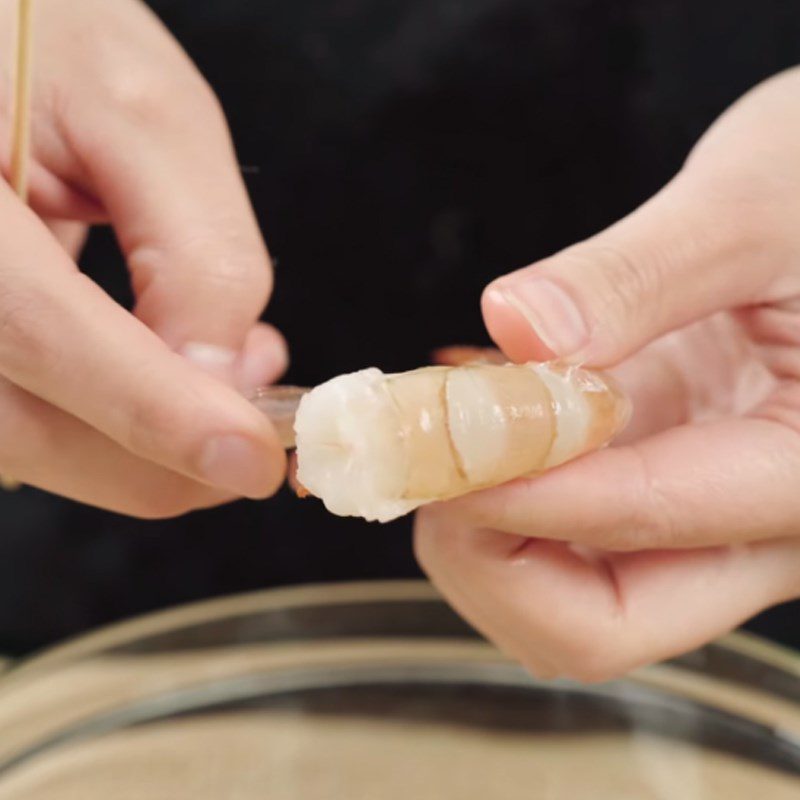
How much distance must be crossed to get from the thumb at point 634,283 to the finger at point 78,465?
20 cm

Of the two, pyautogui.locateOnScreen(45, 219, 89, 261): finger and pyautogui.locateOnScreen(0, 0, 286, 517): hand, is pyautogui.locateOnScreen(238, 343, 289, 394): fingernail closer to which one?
pyautogui.locateOnScreen(0, 0, 286, 517): hand

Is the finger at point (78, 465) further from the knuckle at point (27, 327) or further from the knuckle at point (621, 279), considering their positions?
the knuckle at point (621, 279)

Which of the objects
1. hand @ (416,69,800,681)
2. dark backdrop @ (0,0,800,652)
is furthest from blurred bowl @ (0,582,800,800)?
dark backdrop @ (0,0,800,652)

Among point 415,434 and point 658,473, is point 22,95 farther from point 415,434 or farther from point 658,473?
point 658,473

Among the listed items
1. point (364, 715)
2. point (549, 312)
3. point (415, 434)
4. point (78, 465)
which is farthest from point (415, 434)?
A: point (364, 715)

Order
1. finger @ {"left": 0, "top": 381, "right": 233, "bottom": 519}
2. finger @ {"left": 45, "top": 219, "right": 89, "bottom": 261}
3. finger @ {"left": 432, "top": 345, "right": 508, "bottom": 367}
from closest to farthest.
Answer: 1. finger @ {"left": 0, "top": 381, "right": 233, "bottom": 519}
2. finger @ {"left": 432, "top": 345, "right": 508, "bottom": 367}
3. finger @ {"left": 45, "top": 219, "right": 89, "bottom": 261}

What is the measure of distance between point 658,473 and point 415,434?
0.58 ft

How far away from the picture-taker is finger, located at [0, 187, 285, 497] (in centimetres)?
49

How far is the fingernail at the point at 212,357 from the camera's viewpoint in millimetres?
604

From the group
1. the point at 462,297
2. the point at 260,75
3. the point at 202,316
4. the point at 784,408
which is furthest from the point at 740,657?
the point at 260,75

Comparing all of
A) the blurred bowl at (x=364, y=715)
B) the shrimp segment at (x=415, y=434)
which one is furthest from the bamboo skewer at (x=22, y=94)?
the blurred bowl at (x=364, y=715)

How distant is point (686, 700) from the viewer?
78 centimetres

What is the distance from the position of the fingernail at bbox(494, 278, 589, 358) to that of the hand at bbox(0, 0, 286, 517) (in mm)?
136

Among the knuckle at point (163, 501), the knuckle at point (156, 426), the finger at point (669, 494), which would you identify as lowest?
the knuckle at point (163, 501)
